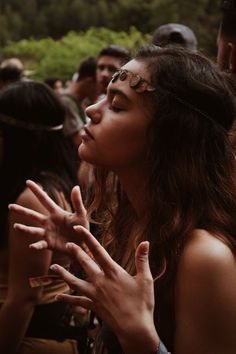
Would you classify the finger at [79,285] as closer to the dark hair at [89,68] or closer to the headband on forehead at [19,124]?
the headband on forehead at [19,124]

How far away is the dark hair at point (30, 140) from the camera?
10.1ft

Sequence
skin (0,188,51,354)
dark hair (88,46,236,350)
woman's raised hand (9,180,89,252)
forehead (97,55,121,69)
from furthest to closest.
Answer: forehead (97,55,121,69) → skin (0,188,51,354) → woman's raised hand (9,180,89,252) → dark hair (88,46,236,350)

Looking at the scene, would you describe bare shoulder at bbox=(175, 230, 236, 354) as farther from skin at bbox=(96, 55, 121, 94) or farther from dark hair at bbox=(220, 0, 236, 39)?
skin at bbox=(96, 55, 121, 94)

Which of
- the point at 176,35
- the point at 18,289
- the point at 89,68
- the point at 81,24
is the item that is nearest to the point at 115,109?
the point at 18,289

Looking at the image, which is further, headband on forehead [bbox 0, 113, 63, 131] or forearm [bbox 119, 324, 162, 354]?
headband on forehead [bbox 0, 113, 63, 131]

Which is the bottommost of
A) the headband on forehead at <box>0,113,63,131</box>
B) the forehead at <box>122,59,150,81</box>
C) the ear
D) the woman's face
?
the headband on forehead at <box>0,113,63,131</box>

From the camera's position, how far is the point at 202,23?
90.5ft

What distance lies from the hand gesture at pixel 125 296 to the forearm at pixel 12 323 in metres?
1.07

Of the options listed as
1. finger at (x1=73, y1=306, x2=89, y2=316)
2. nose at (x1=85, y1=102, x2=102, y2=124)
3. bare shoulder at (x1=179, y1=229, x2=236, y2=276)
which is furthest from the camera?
finger at (x1=73, y1=306, x2=89, y2=316)

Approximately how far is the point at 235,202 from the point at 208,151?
0.59ft

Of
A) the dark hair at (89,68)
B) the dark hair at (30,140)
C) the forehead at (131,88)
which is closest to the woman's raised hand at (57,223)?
the forehead at (131,88)

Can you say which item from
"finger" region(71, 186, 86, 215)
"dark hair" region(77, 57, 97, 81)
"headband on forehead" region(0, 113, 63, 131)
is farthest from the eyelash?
"dark hair" region(77, 57, 97, 81)

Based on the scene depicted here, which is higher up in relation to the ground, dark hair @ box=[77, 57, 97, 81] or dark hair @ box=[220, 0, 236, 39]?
dark hair @ box=[220, 0, 236, 39]

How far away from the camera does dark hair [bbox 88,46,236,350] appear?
199 cm
